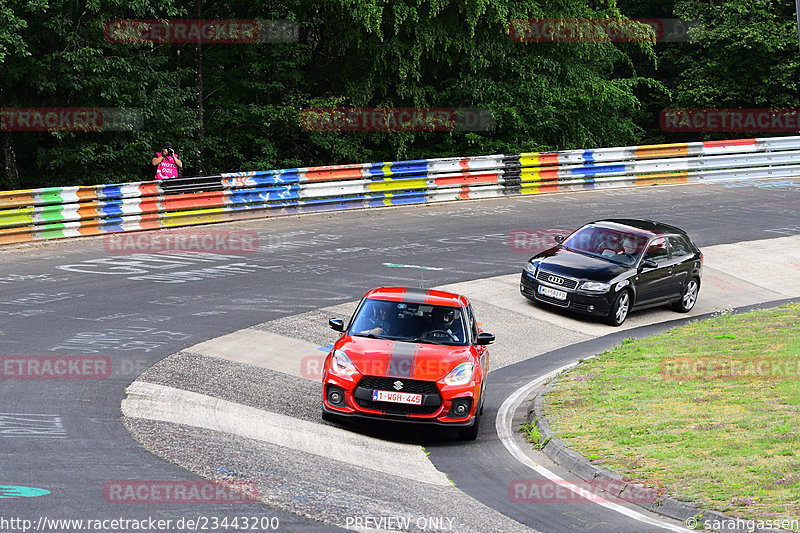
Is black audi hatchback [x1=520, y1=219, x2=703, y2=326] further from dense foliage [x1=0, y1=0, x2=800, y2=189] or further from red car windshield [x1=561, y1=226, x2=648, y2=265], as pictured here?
dense foliage [x1=0, y1=0, x2=800, y2=189]

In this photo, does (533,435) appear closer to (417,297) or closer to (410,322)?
(410,322)

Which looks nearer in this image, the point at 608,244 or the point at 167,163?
the point at 608,244

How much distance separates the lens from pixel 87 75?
24.7 meters

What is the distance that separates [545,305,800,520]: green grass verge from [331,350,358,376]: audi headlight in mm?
2482

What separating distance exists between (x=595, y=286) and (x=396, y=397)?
23.9ft

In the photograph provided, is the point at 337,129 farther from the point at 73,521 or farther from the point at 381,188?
the point at 73,521

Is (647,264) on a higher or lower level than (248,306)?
higher

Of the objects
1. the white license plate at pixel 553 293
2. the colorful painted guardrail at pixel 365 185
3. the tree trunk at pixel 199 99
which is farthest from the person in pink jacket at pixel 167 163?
the white license plate at pixel 553 293

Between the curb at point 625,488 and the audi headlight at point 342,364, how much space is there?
7.68 ft

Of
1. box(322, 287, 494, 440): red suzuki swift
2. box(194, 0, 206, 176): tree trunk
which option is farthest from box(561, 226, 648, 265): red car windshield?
box(194, 0, 206, 176): tree trunk

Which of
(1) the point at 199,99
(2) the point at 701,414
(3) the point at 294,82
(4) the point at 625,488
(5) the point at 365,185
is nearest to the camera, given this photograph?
(4) the point at 625,488

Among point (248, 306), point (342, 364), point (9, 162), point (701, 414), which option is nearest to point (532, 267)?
point (248, 306)

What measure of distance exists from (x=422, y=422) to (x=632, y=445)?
2.33 m

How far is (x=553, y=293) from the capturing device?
58.4ft
